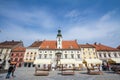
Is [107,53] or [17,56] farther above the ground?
[107,53]

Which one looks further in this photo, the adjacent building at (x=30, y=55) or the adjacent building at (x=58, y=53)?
the adjacent building at (x=30, y=55)

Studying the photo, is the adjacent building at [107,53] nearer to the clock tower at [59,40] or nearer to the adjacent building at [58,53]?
the adjacent building at [58,53]

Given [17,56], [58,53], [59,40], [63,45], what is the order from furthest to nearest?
[59,40], [63,45], [17,56], [58,53]

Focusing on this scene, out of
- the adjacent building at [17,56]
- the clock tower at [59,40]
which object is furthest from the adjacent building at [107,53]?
the adjacent building at [17,56]

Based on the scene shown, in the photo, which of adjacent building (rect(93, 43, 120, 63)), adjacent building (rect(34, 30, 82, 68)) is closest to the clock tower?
adjacent building (rect(34, 30, 82, 68))

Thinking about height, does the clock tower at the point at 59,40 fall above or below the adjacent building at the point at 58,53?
above

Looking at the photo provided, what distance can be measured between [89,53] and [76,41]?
882 cm

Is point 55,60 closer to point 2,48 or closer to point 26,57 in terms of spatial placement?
point 26,57

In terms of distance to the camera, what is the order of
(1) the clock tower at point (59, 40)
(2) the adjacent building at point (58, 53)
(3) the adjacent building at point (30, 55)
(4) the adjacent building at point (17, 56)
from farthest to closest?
(1) the clock tower at point (59, 40) < (4) the adjacent building at point (17, 56) < (3) the adjacent building at point (30, 55) < (2) the adjacent building at point (58, 53)

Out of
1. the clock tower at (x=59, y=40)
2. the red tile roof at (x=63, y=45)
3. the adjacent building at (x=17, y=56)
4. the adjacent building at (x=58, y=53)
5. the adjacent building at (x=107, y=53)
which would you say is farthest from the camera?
the clock tower at (x=59, y=40)

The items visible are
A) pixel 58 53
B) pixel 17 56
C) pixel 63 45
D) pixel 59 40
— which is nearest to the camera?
pixel 58 53

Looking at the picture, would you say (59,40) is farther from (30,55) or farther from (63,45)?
(30,55)

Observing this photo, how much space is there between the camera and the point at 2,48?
43250 millimetres

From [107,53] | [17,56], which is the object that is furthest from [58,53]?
[107,53]
